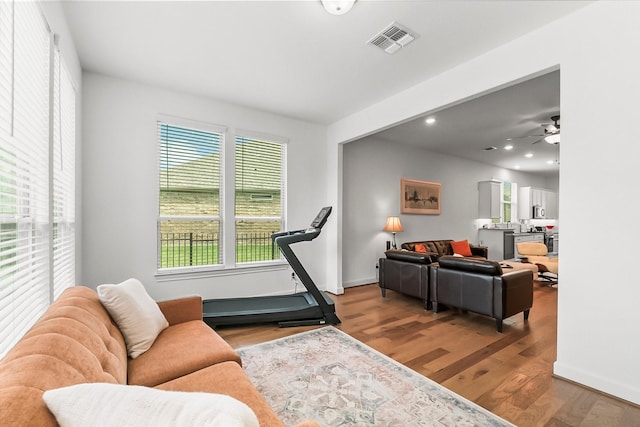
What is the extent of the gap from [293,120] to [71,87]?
2.78 m

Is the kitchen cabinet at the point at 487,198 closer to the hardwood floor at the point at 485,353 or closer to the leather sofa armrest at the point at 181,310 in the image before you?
the hardwood floor at the point at 485,353

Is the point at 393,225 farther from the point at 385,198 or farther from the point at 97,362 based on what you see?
A: the point at 97,362

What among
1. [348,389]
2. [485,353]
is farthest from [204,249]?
[485,353]

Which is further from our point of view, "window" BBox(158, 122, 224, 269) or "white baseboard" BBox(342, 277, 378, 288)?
"white baseboard" BBox(342, 277, 378, 288)

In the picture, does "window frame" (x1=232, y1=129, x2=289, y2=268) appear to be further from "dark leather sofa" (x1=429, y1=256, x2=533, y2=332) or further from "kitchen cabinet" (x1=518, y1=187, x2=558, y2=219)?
"kitchen cabinet" (x1=518, y1=187, x2=558, y2=219)

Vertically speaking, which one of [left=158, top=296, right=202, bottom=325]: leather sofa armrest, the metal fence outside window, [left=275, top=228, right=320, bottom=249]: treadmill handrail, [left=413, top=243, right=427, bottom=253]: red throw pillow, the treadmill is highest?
[left=275, top=228, right=320, bottom=249]: treadmill handrail

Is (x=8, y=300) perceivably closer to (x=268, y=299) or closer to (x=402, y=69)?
(x=268, y=299)

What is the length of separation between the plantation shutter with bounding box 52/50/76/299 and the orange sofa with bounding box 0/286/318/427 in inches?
30.0

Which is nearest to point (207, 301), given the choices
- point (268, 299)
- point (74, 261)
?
point (268, 299)

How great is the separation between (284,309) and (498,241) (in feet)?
21.6

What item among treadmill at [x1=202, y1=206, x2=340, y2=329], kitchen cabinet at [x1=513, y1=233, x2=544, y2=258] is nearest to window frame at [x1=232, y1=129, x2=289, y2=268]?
treadmill at [x1=202, y1=206, x2=340, y2=329]

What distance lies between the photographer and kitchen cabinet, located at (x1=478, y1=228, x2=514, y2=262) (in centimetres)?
762

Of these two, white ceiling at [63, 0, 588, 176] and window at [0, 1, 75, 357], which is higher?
white ceiling at [63, 0, 588, 176]

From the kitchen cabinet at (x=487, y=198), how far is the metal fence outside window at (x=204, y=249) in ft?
19.8
